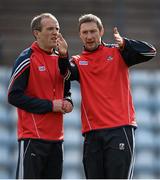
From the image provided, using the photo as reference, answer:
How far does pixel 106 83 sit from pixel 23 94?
1.80 feet

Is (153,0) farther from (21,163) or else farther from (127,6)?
(21,163)

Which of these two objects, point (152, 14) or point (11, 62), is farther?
point (152, 14)

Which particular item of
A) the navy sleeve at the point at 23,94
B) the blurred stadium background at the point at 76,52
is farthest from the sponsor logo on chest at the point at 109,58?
the blurred stadium background at the point at 76,52

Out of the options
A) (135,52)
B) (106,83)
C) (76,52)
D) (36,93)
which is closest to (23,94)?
(36,93)

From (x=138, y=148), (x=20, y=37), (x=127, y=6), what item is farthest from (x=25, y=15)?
(x=138, y=148)

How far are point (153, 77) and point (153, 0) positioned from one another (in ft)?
5.07

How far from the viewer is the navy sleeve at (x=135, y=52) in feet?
13.9

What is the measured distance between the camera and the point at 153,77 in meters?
8.73

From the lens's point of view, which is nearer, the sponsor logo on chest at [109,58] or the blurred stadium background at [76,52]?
the sponsor logo on chest at [109,58]

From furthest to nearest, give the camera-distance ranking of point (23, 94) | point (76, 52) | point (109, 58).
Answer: point (76, 52)
point (109, 58)
point (23, 94)

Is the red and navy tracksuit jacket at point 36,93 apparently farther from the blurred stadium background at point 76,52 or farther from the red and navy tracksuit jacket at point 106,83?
the blurred stadium background at point 76,52

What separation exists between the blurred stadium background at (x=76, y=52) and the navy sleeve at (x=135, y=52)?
12.5ft

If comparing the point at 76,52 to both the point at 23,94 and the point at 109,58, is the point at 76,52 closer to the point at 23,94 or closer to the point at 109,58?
the point at 109,58

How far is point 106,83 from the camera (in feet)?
13.9
